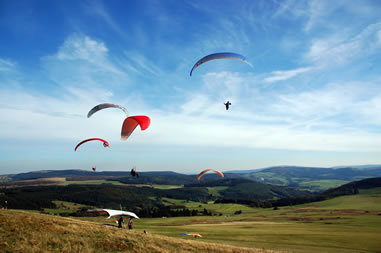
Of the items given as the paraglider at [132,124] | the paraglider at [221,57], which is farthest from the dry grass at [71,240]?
the paraglider at [221,57]

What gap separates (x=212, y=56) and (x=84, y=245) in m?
22.5

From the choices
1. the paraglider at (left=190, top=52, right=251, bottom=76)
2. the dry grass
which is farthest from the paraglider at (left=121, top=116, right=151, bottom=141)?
the dry grass

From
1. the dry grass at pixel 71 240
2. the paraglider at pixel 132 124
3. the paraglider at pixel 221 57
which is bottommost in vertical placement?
the dry grass at pixel 71 240

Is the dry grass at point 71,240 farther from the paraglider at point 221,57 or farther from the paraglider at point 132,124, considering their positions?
the paraglider at point 221,57

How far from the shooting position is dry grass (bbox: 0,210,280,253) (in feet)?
60.1

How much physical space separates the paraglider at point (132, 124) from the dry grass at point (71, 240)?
996 cm

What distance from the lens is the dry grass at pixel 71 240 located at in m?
18.3

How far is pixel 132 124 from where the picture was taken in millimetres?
27234

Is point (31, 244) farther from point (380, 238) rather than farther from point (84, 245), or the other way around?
point (380, 238)

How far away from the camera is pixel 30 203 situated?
6614 inches

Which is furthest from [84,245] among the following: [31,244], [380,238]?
[380,238]

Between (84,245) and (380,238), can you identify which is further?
(380,238)

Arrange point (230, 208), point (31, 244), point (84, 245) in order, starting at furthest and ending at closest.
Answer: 1. point (230, 208)
2. point (84, 245)
3. point (31, 244)

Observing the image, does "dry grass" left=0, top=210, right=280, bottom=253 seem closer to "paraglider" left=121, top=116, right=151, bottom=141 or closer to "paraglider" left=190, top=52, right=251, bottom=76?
"paraglider" left=121, top=116, right=151, bottom=141
